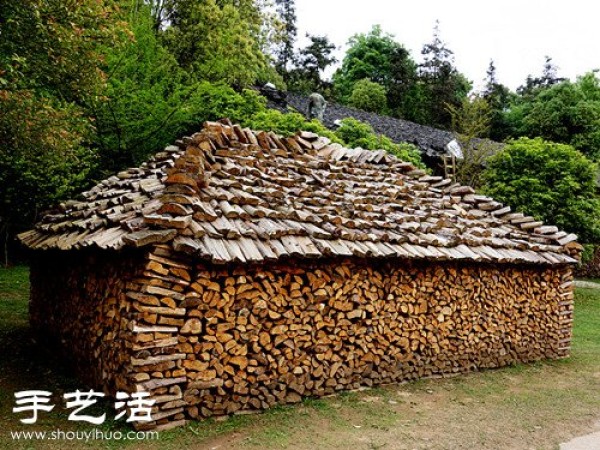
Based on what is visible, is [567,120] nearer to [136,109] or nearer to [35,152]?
[136,109]

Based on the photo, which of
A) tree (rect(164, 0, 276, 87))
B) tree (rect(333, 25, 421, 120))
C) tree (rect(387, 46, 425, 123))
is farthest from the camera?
tree (rect(333, 25, 421, 120))

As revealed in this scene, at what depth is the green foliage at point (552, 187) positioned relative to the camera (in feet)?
48.3

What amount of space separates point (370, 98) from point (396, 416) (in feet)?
91.9

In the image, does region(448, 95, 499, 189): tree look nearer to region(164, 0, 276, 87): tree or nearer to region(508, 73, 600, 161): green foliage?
region(508, 73, 600, 161): green foliage

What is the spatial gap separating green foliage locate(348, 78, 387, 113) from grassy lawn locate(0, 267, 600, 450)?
25.2 metres

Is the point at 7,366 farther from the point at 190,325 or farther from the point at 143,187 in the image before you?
the point at 190,325

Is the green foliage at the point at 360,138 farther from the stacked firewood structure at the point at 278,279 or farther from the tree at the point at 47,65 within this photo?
the tree at the point at 47,65

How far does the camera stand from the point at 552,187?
15.1m

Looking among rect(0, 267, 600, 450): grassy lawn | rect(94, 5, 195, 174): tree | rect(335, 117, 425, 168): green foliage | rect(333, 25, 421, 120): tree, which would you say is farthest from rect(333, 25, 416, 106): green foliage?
rect(0, 267, 600, 450): grassy lawn

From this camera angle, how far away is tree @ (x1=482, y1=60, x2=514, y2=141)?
34500mm

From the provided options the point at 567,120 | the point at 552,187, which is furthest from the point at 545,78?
the point at 552,187

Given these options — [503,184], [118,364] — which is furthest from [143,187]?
[503,184]

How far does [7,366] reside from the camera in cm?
696

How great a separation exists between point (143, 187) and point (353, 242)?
2671 millimetres
